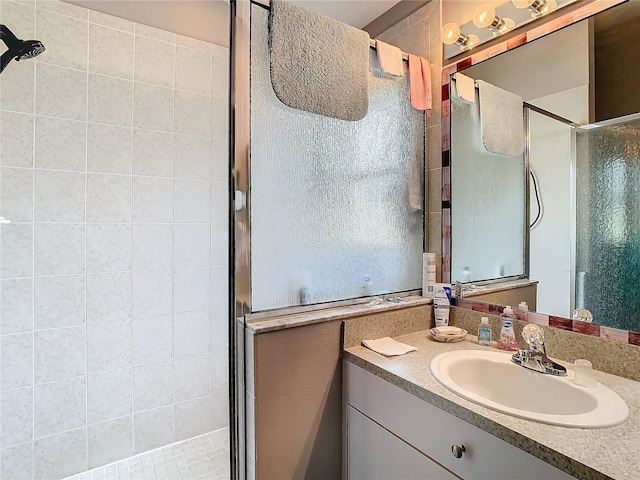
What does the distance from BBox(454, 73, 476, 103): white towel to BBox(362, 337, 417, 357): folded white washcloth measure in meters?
1.07

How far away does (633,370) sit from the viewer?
3.36 feet

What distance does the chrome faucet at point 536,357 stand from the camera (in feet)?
3.47

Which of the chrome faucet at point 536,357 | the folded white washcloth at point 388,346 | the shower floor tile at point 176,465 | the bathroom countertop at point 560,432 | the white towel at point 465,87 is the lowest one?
the shower floor tile at point 176,465

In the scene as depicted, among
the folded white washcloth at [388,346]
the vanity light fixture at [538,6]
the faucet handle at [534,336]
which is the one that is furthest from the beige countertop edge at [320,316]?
the vanity light fixture at [538,6]

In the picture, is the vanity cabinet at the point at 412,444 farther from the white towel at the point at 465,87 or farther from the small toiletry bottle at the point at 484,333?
the white towel at the point at 465,87

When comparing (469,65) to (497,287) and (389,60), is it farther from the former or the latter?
(497,287)

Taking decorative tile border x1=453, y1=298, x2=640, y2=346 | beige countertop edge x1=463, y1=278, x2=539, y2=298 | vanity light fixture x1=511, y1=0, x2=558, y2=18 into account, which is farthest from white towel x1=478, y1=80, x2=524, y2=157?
decorative tile border x1=453, y1=298, x2=640, y2=346

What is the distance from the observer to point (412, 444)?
1045 mm

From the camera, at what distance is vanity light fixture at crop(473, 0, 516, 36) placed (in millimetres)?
1377

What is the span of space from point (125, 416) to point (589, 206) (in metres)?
2.32

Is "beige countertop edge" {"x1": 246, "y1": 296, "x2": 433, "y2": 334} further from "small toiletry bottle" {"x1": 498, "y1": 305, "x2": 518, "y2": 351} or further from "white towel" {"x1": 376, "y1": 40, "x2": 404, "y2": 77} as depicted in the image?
"white towel" {"x1": 376, "y1": 40, "x2": 404, "y2": 77}

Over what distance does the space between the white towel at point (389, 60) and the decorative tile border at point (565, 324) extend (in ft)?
3.37

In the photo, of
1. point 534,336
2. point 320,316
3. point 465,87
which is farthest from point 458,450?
point 465,87

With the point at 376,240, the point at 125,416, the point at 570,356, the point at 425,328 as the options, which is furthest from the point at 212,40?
the point at 570,356
